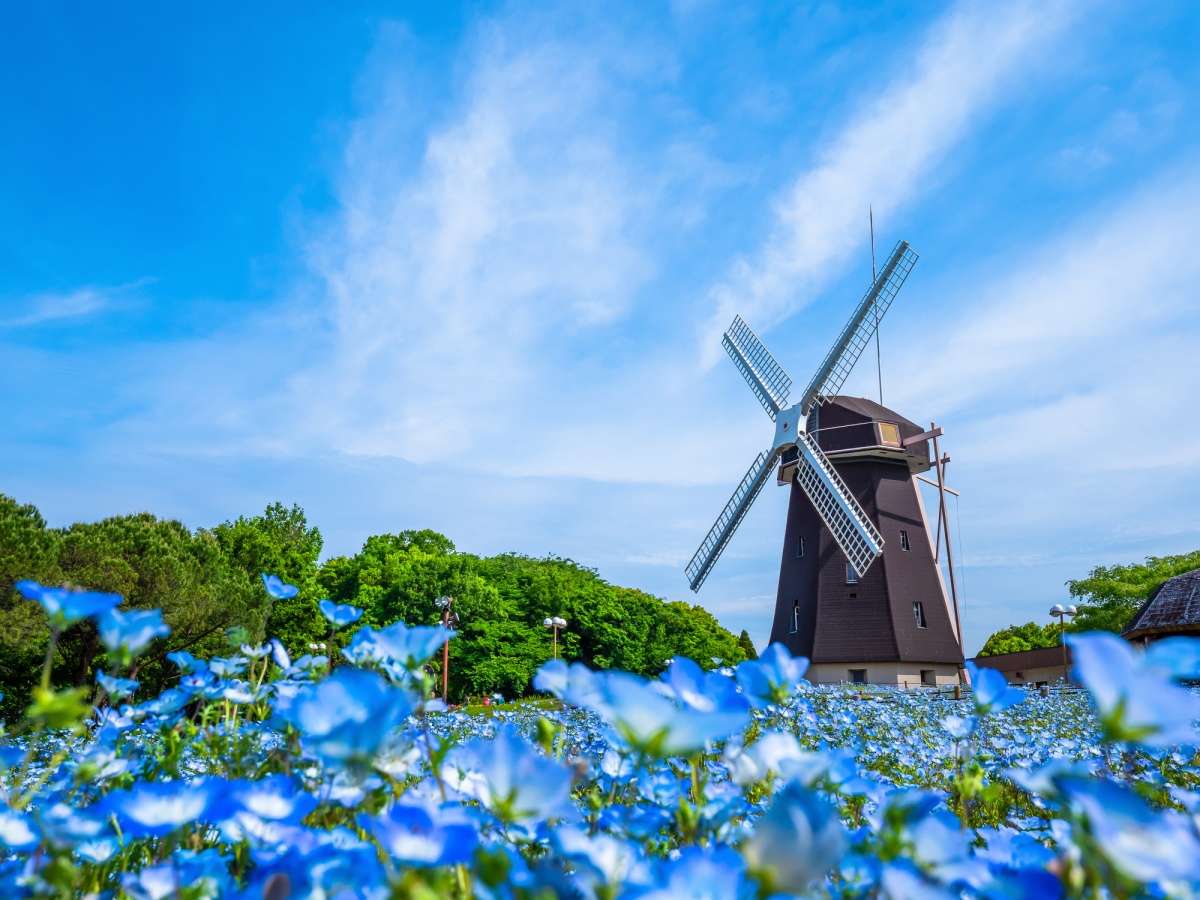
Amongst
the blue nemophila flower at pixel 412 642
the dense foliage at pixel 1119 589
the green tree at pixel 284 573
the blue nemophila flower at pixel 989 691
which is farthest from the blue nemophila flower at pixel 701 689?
the dense foliage at pixel 1119 589

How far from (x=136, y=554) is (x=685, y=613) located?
28.4 meters

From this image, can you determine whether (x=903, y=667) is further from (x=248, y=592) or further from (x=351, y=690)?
(x=351, y=690)

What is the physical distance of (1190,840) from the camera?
69 cm

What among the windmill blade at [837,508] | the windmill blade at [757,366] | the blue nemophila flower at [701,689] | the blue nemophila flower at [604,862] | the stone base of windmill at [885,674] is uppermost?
the windmill blade at [757,366]

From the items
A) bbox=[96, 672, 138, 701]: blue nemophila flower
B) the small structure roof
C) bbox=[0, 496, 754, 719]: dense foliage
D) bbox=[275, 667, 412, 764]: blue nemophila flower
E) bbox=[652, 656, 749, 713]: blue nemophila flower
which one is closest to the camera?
bbox=[275, 667, 412, 764]: blue nemophila flower

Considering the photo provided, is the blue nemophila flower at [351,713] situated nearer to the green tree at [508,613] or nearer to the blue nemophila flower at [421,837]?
the blue nemophila flower at [421,837]

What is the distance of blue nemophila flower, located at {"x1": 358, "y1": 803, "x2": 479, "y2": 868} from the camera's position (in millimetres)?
790

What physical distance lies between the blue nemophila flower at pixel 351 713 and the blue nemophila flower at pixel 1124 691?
2.18 feet

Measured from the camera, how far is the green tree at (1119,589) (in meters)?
30.1

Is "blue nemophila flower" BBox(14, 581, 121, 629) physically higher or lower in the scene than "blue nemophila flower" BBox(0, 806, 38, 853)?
higher

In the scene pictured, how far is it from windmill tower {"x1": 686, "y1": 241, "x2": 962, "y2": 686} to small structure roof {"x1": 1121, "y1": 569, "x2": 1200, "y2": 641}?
4.43m

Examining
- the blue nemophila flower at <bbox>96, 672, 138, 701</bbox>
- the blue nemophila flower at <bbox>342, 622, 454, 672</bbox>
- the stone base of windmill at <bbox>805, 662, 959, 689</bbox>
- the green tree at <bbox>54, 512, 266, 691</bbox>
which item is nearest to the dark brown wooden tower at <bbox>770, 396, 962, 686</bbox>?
the stone base of windmill at <bbox>805, 662, 959, 689</bbox>

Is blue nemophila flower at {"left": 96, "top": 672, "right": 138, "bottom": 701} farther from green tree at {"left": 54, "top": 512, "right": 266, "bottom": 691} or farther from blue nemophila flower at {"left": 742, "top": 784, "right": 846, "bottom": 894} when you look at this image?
green tree at {"left": 54, "top": 512, "right": 266, "bottom": 691}

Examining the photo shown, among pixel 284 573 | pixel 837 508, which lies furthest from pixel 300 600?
pixel 837 508
